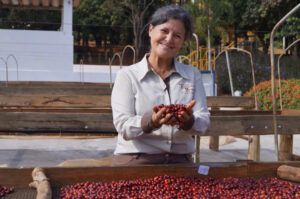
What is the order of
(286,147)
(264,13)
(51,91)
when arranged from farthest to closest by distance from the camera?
(264,13) < (51,91) < (286,147)

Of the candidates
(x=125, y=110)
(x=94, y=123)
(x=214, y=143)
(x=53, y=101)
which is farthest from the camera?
(x=214, y=143)

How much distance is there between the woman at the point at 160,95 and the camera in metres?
2.66

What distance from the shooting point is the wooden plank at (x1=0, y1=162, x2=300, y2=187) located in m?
2.44

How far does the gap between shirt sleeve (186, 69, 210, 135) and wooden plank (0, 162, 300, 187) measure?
6.9 inches

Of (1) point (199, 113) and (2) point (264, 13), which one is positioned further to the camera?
(2) point (264, 13)

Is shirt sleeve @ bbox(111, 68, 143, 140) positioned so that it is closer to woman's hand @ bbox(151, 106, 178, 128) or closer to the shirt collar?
the shirt collar

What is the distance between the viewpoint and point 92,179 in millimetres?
2498

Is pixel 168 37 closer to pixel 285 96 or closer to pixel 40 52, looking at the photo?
pixel 285 96

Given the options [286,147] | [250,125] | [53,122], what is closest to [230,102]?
[286,147]

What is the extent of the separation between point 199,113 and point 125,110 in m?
0.36

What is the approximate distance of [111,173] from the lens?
2.51 meters

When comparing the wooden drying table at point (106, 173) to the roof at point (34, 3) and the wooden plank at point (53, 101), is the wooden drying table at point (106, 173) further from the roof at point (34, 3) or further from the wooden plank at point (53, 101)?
the roof at point (34, 3)

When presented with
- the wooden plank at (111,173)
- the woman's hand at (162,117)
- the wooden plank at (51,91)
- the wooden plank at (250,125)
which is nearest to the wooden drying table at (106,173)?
the wooden plank at (111,173)

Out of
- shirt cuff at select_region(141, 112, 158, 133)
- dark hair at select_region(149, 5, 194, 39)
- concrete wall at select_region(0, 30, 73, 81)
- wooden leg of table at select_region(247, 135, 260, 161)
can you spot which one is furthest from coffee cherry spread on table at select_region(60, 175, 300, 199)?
concrete wall at select_region(0, 30, 73, 81)
